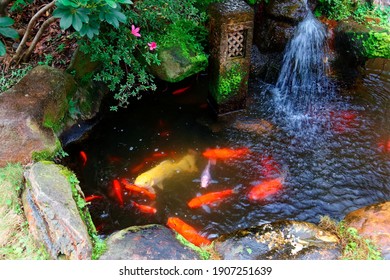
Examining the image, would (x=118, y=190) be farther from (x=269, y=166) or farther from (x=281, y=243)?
(x=281, y=243)

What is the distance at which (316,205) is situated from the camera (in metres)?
4.55

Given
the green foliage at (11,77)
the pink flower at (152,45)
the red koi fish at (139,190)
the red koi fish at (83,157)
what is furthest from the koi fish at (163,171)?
the green foliage at (11,77)

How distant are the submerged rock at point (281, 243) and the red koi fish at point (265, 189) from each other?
844 mm

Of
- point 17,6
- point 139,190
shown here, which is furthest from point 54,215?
point 17,6

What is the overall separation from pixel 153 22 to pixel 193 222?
109 inches

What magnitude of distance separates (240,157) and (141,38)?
7.07 feet

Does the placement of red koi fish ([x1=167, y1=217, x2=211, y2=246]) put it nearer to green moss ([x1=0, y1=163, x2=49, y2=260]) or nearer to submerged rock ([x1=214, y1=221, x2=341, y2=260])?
submerged rock ([x1=214, y1=221, x2=341, y2=260])

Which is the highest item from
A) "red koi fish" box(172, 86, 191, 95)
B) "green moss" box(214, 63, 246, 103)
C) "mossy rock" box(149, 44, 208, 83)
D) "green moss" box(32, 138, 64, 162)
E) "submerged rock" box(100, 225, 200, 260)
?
"mossy rock" box(149, 44, 208, 83)

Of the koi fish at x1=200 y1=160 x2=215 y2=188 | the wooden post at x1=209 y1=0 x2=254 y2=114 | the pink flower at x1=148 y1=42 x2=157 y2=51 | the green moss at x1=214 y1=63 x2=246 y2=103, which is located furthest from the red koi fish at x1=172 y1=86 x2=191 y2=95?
the koi fish at x1=200 y1=160 x2=215 y2=188

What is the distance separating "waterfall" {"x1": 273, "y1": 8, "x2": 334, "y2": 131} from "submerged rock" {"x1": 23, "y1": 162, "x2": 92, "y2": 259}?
3.77 m

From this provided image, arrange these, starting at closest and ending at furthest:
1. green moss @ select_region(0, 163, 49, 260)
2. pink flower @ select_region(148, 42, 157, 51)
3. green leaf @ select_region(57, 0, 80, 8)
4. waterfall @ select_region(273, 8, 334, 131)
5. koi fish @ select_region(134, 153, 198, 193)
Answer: green leaf @ select_region(57, 0, 80, 8) < green moss @ select_region(0, 163, 49, 260) < koi fish @ select_region(134, 153, 198, 193) < pink flower @ select_region(148, 42, 157, 51) < waterfall @ select_region(273, 8, 334, 131)

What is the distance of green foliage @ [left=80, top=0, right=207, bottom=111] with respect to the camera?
4.75 metres

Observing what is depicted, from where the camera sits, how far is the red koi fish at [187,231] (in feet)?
13.5

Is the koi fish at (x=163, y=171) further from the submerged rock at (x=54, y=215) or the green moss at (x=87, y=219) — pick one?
the submerged rock at (x=54, y=215)
